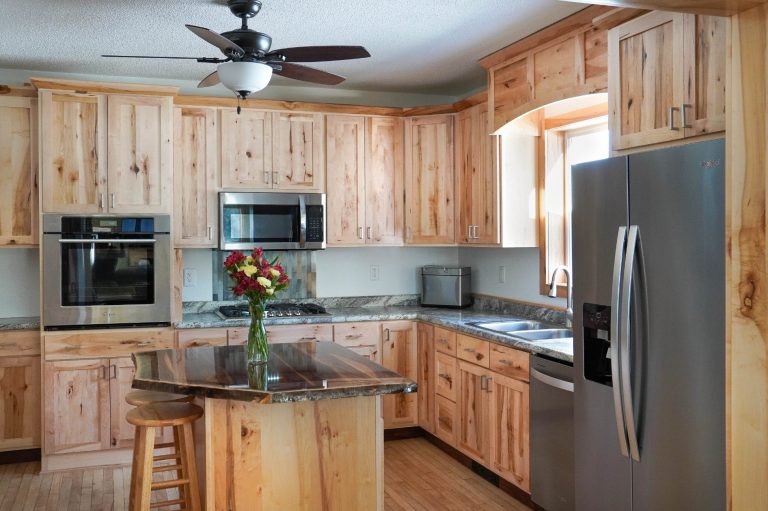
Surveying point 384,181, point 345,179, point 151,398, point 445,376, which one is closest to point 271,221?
point 345,179

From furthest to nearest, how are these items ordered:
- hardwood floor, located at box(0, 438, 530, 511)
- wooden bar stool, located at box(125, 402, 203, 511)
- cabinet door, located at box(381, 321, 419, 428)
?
cabinet door, located at box(381, 321, 419, 428)
hardwood floor, located at box(0, 438, 530, 511)
wooden bar stool, located at box(125, 402, 203, 511)

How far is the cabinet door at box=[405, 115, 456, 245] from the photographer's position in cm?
510

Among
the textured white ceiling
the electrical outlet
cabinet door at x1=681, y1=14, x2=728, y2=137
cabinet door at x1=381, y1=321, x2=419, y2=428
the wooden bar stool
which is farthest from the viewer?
the electrical outlet

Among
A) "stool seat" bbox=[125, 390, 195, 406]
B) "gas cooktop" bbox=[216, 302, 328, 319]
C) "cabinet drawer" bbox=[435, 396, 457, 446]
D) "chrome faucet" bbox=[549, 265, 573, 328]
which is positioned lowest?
"cabinet drawer" bbox=[435, 396, 457, 446]

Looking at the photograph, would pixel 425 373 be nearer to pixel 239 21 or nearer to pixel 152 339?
pixel 152 339

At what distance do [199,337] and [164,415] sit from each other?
61.0 inches

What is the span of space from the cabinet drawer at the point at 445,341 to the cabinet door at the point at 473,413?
5.5 inches

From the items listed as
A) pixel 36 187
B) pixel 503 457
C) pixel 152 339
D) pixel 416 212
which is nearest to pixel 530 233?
pixel 416 212

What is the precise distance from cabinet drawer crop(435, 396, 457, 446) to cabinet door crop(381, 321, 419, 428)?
276 mm

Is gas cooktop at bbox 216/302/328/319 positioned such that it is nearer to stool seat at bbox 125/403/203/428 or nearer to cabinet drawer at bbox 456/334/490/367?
cabinet drawer at bbox 456/334/490/367

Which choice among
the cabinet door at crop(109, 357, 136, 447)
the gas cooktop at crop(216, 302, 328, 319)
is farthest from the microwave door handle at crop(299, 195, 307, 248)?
the cabinet door at crop(109, 357, 136, 447)

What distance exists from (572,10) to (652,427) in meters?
2.08

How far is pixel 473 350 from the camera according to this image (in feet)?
13.7

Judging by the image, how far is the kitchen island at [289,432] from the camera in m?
2.65
